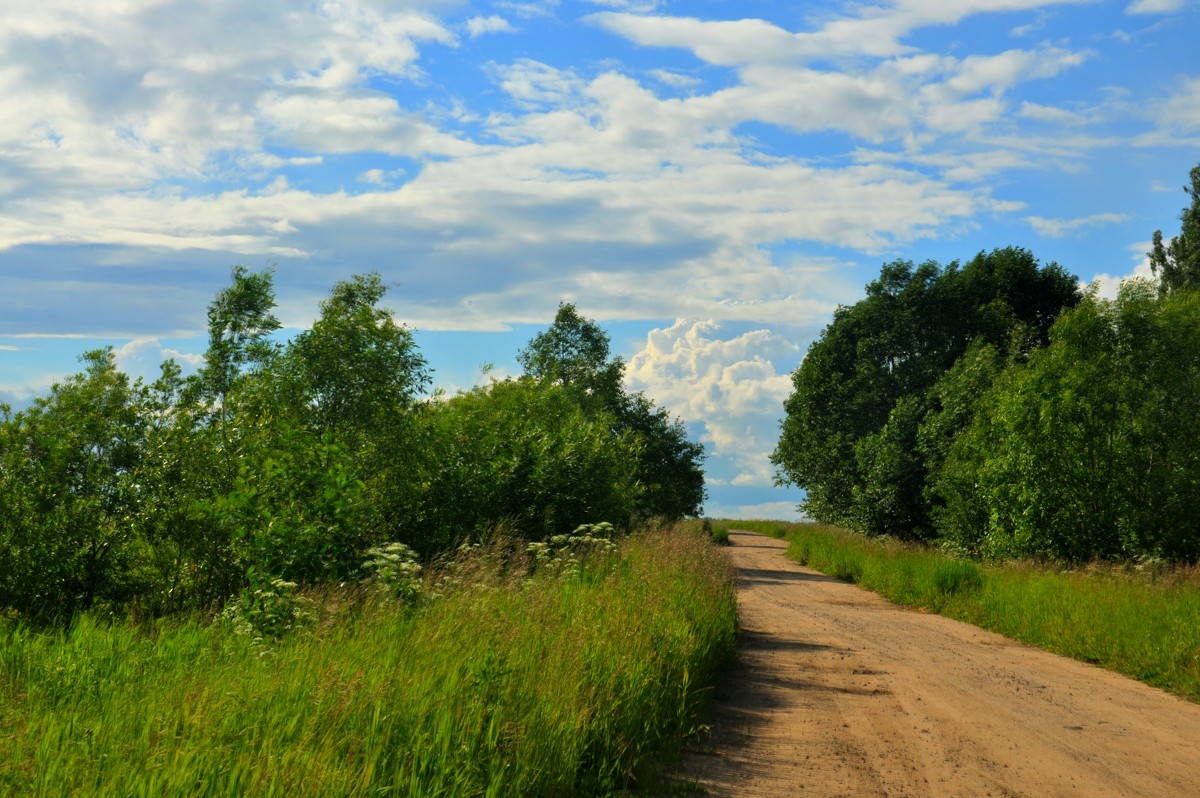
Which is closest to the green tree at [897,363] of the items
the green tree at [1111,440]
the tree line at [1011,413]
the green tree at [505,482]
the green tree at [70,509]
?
the tree line at [1011,413]

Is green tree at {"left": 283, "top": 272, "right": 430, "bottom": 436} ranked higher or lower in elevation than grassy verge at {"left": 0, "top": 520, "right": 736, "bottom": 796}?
higher

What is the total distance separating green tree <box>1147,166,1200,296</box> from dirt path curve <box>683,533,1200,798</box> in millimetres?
43484

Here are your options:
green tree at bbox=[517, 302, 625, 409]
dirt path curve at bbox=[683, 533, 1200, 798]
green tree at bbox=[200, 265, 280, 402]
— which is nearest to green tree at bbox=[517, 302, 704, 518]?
green tree at bbox=[517, 302, 625, 409]

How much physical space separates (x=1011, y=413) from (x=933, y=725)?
18461mm

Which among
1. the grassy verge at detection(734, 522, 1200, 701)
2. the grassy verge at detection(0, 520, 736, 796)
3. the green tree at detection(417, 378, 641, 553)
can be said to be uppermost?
the green tree at detection(417, 378, 641, 553)

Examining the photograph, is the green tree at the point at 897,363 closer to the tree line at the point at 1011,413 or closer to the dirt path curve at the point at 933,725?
the tree line at the point at 1011,413

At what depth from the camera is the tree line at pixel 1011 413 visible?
24359 mm

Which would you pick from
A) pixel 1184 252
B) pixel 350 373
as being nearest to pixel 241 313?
pixel 350 373

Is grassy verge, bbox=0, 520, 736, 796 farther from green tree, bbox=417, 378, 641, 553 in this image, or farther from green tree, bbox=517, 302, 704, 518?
green tree, bbox=517, 302, 704, 518

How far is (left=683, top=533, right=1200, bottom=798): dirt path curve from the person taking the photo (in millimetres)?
7250

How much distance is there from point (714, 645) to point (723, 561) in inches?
263

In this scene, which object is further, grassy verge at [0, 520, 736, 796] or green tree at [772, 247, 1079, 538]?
green tree at [772, 247, 1079, 538]

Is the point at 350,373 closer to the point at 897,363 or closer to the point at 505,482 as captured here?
the point at 505,482

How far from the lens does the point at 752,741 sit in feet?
27.5
